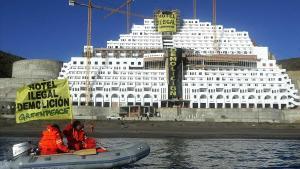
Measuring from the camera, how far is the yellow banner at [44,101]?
22125 millimetres

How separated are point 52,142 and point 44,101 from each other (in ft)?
7.05

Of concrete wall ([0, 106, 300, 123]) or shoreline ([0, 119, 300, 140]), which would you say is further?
concrete wall ([0, 106, 300, 123])

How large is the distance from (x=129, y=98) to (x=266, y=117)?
96.1ft

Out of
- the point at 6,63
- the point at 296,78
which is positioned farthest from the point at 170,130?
the point at 6,63

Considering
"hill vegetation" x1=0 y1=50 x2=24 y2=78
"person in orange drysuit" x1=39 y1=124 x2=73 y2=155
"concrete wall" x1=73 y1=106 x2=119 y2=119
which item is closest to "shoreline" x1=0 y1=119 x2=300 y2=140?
"concrete wall" x1=73 y1=106 x2=119 y2=119

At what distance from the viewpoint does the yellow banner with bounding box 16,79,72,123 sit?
871 inches

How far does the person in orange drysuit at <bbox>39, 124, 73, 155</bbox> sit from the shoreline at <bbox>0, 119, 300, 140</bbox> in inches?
1361

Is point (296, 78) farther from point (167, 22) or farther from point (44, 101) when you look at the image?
point (44, 101)

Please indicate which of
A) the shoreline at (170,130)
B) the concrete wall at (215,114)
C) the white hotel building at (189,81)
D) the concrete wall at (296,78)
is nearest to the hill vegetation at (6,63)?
the white hotel building at (189,81)

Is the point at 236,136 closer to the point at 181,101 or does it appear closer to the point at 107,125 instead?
the point at 107,125

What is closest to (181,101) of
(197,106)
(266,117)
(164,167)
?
(197,106)

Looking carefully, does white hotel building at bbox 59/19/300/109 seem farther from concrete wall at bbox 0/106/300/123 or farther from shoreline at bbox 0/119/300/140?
shoreline at bbox 0/119/300/140

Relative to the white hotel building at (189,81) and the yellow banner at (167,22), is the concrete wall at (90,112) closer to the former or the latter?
the white hotel building at (189,81)

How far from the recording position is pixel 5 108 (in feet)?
287
